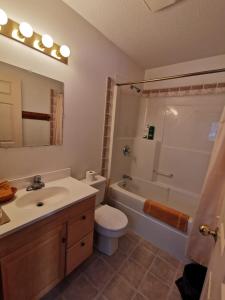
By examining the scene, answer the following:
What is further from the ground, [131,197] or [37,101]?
[37,101]

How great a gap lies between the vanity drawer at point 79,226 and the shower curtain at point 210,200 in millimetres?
979

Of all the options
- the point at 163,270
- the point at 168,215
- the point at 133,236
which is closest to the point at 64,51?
the point at 168,215

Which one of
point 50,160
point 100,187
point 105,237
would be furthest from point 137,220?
point 50,160

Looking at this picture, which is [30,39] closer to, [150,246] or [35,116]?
[35,116]

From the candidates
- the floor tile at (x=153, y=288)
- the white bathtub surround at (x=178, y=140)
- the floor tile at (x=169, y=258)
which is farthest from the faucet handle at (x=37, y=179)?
the white bathtub surround at (x=178, y=140)

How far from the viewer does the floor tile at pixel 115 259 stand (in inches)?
60.4

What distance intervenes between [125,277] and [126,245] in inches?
15.2

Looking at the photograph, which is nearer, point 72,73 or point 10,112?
point 10,112

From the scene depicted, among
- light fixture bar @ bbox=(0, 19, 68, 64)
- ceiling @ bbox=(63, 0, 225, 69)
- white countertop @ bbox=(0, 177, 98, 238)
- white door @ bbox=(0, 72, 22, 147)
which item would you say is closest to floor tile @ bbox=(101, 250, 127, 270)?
white countertop @ bbox=(0, 177, 98, 238)

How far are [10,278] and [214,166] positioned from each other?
63.1 inches

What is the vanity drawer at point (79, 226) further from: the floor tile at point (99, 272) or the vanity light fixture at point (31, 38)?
the vanity light fixture at point (31, 38)

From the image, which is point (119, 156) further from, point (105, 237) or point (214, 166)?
point (214, 166)

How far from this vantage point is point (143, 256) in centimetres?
166

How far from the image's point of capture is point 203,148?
214cm
